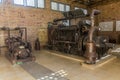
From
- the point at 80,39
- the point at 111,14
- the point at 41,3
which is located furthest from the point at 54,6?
the point at 111,14

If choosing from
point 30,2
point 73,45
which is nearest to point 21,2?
point 30,2

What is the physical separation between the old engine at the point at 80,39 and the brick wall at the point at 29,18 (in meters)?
0.61

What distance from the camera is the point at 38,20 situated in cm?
752

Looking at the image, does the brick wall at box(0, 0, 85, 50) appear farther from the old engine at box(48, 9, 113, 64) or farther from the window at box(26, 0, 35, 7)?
the old engine at box(48, 9, 113, 64)

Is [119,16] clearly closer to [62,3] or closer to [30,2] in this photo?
[62,3]

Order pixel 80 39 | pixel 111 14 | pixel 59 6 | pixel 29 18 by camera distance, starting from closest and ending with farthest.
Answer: pixel 80 39, pixel 29 18, pixel 59 6, pixel 111 14

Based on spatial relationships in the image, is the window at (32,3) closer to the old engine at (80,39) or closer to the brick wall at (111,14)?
the old engine at (80,39)

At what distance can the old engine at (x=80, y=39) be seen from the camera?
424 cm

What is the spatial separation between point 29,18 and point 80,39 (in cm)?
364

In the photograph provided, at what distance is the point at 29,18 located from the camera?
7109 mm

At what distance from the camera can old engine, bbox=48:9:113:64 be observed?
424cm

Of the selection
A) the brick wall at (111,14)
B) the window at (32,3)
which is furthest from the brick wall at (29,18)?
the brick wall at (111,14)

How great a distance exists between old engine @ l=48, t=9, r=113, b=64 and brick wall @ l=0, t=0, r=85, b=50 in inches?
23.9

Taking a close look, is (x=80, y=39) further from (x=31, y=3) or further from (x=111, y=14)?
(x=111, y=14)
